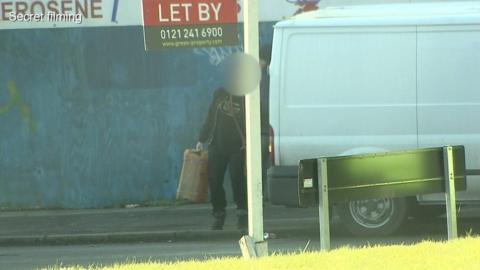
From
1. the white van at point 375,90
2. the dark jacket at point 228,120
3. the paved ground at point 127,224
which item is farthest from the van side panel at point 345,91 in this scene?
the paved ground at point 127,224

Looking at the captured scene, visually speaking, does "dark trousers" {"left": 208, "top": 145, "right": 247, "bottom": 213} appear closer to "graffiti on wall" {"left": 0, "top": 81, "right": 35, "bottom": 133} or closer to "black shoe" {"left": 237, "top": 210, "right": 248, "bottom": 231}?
"black shoe" {"left": 237, "top": 210, "right": 248, "bottom": 231}

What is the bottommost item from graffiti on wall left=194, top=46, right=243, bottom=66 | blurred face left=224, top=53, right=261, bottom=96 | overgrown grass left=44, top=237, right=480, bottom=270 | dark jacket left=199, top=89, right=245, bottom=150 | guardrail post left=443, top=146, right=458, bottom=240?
overgrown grass left=44, top=237, right=480, bottom=270

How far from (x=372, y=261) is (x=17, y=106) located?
851 centimetres

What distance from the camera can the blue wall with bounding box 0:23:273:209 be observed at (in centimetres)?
1409

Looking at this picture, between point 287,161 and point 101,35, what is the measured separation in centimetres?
475

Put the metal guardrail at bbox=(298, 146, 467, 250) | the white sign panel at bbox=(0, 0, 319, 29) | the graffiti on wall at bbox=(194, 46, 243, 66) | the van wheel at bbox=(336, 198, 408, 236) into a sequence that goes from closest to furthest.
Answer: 1. the metal guardrail at bbox=(298, 146, 467, 250)
2. the van wheel at bbox=(336, 198, 408, 236)
3. the white sign panel at bbox=(0, 0, 319, 29)
4. the graffiti on wall at bbox=(194, 46, 243, 66)

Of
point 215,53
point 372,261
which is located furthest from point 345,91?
point 215,53

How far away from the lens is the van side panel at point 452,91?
10008 mm

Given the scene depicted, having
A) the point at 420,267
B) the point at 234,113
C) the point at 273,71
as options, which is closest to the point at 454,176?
the point at 420,267

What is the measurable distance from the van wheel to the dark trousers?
1419 mm

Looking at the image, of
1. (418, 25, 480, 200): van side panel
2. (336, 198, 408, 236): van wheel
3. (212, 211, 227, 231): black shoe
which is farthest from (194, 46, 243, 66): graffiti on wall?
(418, 25, 480, 200): van side panel

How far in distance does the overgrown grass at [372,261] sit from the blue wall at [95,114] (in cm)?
693

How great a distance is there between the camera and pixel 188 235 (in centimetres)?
1137

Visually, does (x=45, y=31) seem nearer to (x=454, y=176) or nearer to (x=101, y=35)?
(x=101, y=35)
